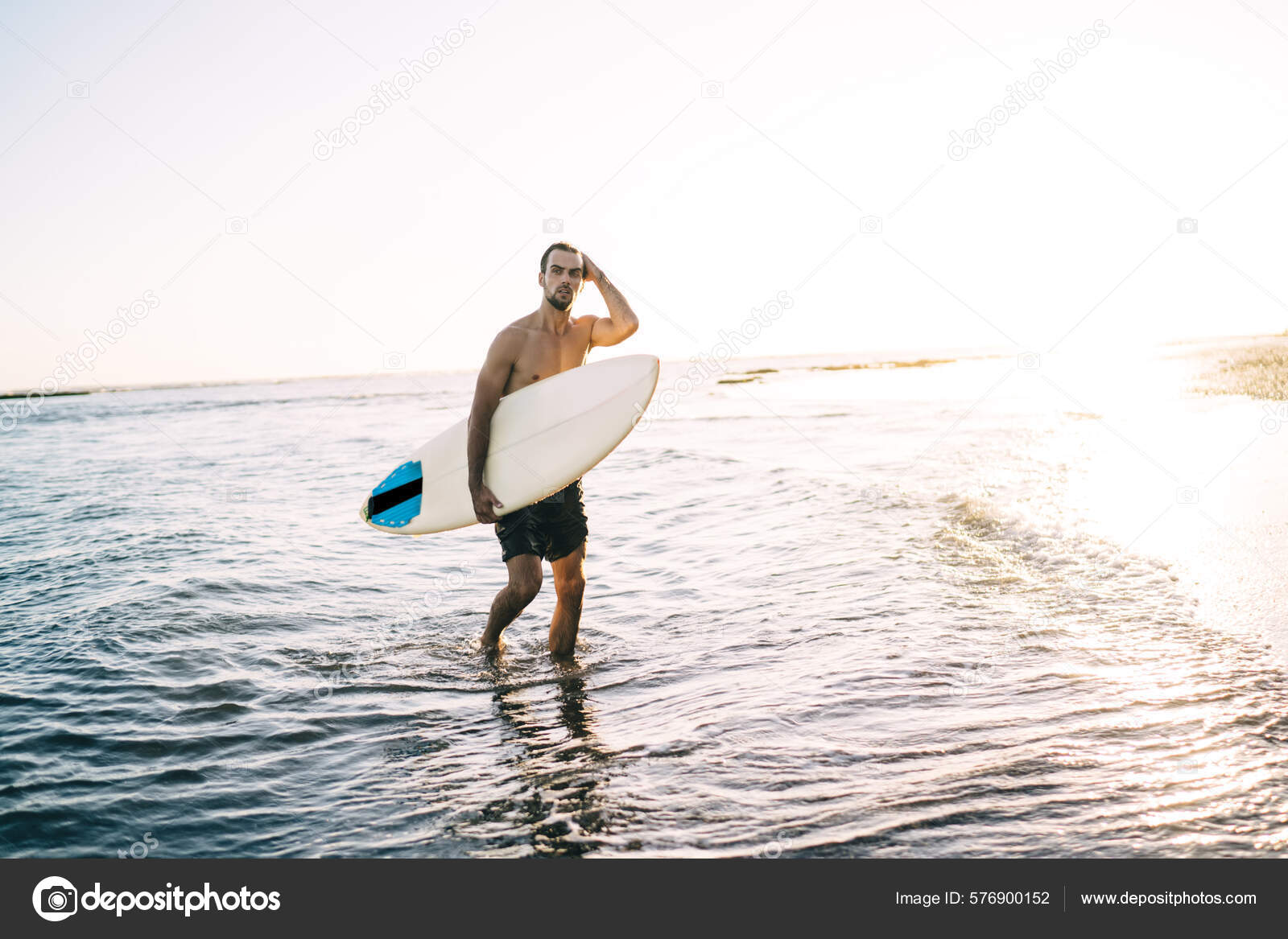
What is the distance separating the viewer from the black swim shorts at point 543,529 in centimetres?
481

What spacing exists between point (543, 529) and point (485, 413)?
738 millimetres

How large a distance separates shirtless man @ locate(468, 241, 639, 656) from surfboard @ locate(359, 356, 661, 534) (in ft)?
0.29

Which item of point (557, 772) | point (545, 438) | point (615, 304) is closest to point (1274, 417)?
point (615, 304)

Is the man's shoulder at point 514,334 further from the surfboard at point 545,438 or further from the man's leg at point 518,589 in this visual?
the man's leg at point 518,589

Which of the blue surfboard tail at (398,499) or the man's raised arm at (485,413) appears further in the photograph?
the blue surfboard tail at (398,499)

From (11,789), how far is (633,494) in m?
8.60

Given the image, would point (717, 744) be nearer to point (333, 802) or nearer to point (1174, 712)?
point (333, 802)

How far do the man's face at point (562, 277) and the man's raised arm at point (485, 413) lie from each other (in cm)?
33

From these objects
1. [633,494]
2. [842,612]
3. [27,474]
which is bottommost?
[842,612]
